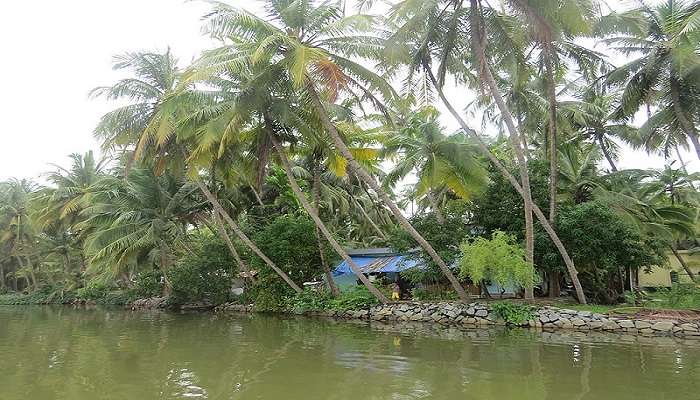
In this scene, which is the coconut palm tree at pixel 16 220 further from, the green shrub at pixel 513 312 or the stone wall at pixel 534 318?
the green shrub at pixel 513 312

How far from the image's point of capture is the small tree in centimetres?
1494

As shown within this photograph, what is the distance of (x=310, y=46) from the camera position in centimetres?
1480

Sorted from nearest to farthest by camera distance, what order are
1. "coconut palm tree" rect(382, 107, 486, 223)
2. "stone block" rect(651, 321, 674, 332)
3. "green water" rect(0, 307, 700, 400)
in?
"green water" rect(0, 307, 700, 400), "stone block" rect(651, 321, 674, 332), "coconut palm tree" rect(382, 107, 486, 223)

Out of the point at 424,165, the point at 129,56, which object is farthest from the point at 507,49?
the point at 129,56

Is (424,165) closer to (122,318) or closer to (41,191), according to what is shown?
(122,318)

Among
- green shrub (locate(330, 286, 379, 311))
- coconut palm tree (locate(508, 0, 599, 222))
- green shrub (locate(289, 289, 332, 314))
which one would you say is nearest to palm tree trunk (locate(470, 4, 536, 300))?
coconut palm tree (locate(508, 0, 599, 222))

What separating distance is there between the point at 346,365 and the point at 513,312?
780 cm

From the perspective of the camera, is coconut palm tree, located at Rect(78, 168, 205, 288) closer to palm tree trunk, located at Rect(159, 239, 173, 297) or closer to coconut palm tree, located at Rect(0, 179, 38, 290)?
palm tree trunk, located at Rect(159, 239, 173, 297)

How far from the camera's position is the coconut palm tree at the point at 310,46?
1336 centimetres

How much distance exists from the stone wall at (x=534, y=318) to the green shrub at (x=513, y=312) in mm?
137

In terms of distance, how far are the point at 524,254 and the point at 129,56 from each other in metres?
15.9

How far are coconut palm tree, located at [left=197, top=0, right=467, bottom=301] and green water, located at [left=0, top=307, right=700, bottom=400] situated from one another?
15.4 ft

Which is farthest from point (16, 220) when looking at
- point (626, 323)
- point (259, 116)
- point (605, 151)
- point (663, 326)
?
point (663, 326)

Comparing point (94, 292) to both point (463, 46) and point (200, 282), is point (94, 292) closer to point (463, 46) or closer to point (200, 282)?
point (200, 282)
